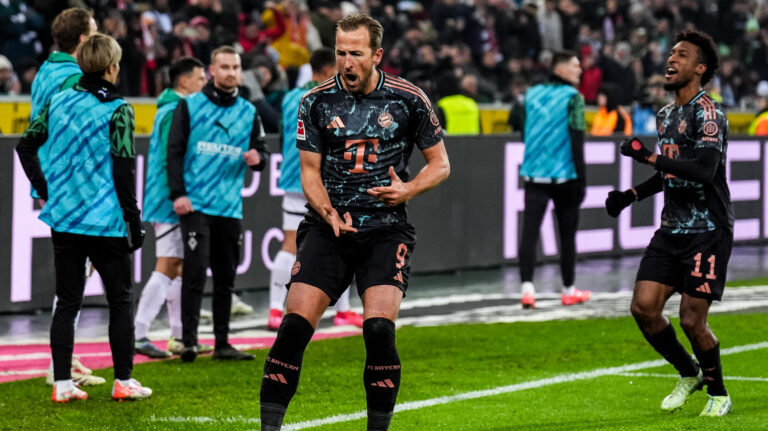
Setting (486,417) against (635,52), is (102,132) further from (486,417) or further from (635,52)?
(635,52)

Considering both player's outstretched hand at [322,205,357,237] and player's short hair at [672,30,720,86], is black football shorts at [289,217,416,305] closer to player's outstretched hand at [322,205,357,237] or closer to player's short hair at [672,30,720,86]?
player's outstretched hand at [322,205,357,237]

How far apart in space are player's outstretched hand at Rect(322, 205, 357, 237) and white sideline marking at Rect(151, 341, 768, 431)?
4.63ft

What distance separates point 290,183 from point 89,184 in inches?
129

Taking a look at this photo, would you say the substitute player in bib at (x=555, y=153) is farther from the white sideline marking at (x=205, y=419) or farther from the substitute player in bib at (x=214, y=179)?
the white sideline marking at (x=205, y=419)

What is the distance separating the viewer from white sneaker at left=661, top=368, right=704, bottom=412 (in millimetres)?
6926

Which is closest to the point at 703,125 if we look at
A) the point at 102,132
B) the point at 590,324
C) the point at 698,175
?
the point at 698,175

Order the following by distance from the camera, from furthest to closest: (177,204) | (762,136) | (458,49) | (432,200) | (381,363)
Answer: (458,49)
(762,136)
(432,200)
(177,204)
(381,363)

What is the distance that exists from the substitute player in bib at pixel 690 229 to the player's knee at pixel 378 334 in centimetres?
192

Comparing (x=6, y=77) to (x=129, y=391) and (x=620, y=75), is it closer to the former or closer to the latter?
(x=129, y=391)

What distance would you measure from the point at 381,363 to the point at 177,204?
3.38 m

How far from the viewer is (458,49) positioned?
21844 millimetres

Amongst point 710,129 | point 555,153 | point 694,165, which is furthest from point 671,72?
point 555,153

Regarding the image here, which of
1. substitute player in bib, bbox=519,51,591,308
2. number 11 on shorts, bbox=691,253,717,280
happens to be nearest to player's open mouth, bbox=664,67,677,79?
number 11 on shorts, bbox=691,253,717,280

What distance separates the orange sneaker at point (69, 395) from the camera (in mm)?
7199
